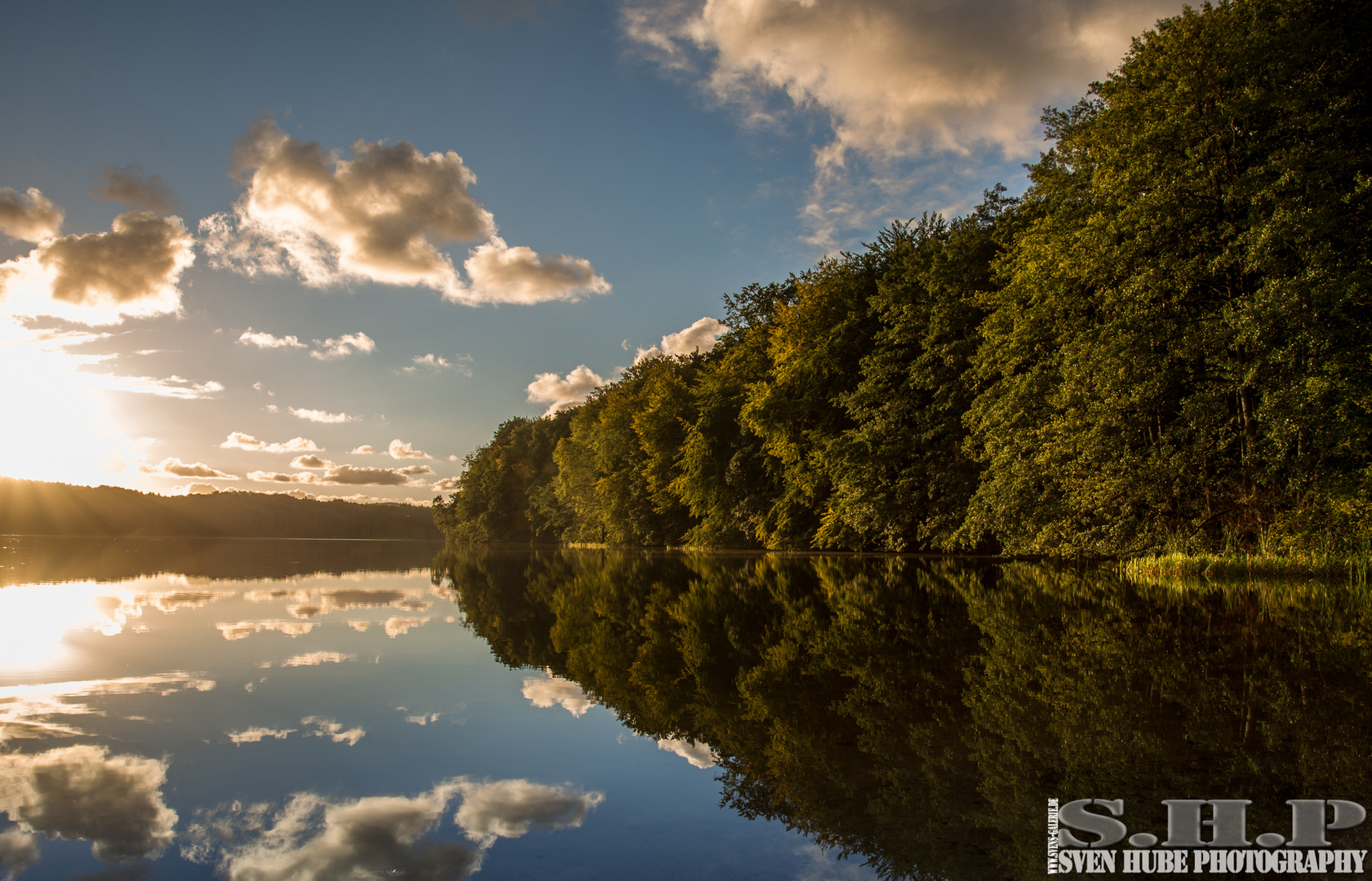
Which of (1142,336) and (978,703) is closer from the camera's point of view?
(978,703)

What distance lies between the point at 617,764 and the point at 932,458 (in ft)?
83.0

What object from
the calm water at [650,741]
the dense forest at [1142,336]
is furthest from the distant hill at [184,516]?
the calm water at [650,741]

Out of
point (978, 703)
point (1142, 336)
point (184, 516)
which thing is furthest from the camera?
point (184, 516)

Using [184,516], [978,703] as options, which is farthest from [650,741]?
[184,516]

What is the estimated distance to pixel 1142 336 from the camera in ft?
58.5

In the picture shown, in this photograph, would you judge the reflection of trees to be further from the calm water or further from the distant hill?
the distant hill

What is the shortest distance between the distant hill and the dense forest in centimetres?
10794

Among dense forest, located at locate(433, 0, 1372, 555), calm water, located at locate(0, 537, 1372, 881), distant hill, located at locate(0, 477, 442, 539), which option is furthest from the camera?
distant hill, located at locate(0, 477, 442, 539)

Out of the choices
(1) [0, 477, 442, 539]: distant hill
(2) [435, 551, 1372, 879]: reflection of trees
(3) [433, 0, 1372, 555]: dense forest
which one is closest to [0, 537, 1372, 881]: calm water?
(2) [435, 551, 1372, 879]: reflection of trees

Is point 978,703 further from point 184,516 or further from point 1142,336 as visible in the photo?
point 184,516

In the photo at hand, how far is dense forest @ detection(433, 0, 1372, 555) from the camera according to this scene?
15008 mm

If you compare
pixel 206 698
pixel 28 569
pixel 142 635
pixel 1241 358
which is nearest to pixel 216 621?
pixel 142 635

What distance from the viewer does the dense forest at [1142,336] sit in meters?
15.0

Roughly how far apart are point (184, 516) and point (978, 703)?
142 m
